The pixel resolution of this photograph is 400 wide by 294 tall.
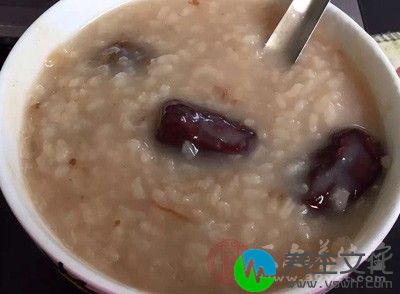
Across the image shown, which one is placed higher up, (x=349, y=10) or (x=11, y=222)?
(x=349, y=10)

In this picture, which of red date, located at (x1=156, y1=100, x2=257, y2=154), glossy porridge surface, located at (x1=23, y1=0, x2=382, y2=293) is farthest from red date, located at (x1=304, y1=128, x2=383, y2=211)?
red date, located at (x1=156, y1=100, x2=257, y2=154)

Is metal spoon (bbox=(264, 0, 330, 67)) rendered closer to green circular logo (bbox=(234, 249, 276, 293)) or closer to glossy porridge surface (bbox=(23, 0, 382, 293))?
glossy porridge surface (bbox=(23, 0, 382, 293))

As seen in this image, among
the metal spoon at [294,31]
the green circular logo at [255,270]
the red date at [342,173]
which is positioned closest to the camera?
the green circular logo at [255,270]

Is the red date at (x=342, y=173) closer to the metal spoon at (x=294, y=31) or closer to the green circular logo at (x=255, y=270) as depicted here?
the green circular logo at (x=255, y=270)

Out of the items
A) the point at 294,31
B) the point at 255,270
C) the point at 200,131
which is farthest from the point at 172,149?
the point at 294,31

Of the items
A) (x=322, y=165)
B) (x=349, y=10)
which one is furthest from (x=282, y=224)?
(x=349, y=10)

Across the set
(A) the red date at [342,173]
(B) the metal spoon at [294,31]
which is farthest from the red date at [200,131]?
(B) the metal spoon at [294,31]

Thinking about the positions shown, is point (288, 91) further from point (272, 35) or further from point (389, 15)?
point (389, 15)
